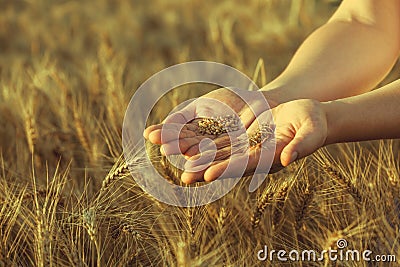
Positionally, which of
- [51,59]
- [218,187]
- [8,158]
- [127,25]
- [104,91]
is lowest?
[218,187]

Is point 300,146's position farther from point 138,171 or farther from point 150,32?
point 150,32

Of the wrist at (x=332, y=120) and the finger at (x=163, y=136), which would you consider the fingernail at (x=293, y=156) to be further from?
the finger at (x=163, y=136)

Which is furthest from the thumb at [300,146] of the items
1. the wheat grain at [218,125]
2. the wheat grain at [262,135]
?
the wheat grain at [218,125]

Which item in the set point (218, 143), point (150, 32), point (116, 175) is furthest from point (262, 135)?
point (150, 32)

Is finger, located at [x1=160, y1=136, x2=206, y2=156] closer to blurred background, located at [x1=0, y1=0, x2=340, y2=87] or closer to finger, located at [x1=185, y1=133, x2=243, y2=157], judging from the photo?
finger, located at [x1=185, y1=133, x2=243, y2=157]

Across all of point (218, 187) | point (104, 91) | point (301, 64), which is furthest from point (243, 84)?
point (218, 187)

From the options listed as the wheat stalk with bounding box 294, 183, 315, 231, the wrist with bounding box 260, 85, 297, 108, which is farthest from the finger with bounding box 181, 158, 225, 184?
the wrist with bounding box 260, 85, 297, 108

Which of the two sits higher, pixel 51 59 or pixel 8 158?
pixel 51 59

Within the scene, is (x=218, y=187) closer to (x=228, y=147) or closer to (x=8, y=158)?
(x=228, y=147)
